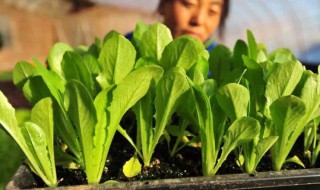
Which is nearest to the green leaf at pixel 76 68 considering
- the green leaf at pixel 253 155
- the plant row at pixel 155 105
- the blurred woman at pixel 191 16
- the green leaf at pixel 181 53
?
the plant row at pixel 155 105

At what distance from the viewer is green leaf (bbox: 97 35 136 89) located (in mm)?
481

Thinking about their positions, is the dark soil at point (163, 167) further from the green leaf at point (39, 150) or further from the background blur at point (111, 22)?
the background blur at point (111, 22)

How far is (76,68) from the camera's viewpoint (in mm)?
505

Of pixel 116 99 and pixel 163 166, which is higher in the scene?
pixel 116 99

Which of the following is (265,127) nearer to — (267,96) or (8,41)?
(267,96)

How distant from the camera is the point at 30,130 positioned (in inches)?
17.4

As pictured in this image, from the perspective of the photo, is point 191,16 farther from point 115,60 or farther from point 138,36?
point 115,60

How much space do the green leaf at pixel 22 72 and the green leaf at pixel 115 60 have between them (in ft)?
0.36

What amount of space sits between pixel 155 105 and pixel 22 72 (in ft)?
0.64

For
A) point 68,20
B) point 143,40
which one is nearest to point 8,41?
point 68,20

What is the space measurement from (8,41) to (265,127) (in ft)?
12.2

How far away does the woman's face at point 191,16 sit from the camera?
1509mm

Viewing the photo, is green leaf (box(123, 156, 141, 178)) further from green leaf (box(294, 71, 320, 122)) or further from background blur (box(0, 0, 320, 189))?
background blur (box(0, 0, 320, 189))

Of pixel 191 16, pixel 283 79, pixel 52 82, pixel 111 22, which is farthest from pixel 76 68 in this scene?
pixel 111 22
